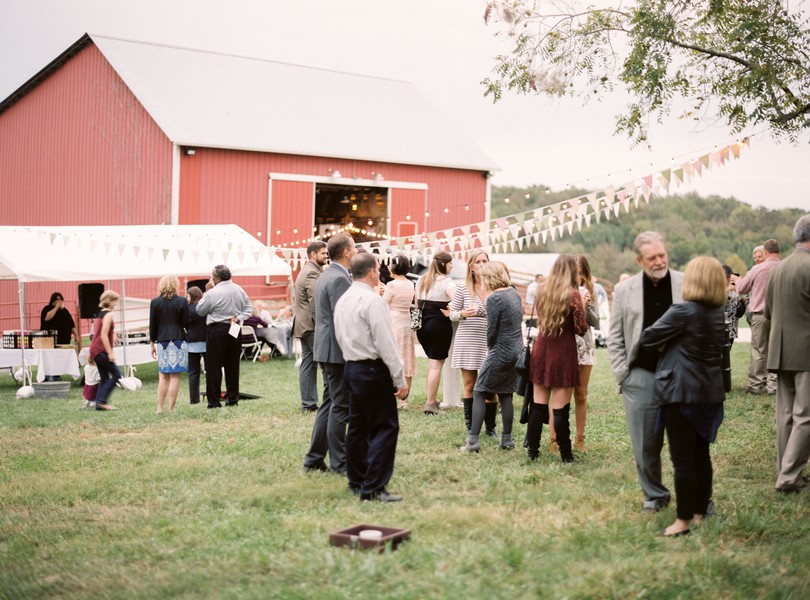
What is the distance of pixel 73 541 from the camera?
5508mm

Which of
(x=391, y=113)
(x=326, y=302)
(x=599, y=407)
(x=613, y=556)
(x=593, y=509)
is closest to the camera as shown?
(x=613, y=556)

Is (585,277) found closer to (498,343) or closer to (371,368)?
(498,343)

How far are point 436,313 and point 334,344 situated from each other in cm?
329

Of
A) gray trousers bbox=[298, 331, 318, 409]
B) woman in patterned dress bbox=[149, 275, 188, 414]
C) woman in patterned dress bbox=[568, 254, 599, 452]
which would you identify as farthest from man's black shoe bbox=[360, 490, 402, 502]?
woman in patterned dress bbox=[149, 275, 188, 414]

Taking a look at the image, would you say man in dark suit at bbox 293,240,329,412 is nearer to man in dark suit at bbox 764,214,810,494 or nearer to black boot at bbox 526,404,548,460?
black boot at bbox 526,404,548,460

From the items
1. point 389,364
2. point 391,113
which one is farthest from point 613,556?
point 391,113

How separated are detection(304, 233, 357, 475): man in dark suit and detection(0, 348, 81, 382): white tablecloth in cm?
953

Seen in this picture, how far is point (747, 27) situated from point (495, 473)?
17.1 feet

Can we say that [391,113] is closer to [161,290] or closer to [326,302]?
[161,290]

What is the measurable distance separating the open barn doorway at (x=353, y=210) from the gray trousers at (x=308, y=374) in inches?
594

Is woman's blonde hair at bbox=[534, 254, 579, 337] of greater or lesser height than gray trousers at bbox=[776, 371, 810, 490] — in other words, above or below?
above

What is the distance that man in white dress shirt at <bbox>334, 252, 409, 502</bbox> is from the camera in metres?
6.01

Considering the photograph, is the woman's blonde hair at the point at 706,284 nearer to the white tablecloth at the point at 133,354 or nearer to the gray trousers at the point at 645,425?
the gray trousers at the point at 645,425

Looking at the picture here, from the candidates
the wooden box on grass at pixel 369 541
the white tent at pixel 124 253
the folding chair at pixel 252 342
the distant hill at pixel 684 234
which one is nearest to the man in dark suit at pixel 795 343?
the wooden box on grass at pixel 369 541
